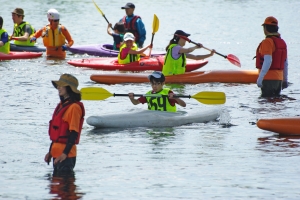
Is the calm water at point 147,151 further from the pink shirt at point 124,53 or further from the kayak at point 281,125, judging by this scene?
the pink shirt at point 124,53

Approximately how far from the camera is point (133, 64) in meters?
17.8

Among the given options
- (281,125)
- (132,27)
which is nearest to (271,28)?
(281,125)

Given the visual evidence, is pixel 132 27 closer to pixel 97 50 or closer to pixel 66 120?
pixel 97 50

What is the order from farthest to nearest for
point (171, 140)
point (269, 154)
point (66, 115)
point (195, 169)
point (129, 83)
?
point (129, 83) → point (171, 140) → point (269, 154) → point (195, 169) → point (66, 115)

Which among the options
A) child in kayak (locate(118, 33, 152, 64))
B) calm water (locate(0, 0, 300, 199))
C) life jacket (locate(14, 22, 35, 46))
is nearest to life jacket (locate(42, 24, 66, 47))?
calm water (locate(0, 0, 300, 199))

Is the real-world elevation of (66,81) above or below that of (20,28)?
below

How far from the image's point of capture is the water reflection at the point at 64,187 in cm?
855

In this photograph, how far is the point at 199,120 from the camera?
40.9 feet

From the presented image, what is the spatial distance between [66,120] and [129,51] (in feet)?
30.4

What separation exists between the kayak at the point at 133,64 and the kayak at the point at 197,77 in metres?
1.19

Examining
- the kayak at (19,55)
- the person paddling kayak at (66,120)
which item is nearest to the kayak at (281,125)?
the person paddling kayak at (66,120)

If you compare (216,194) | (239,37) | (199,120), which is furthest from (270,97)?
(239,37)

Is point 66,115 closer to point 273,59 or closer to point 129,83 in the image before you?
point 273,59

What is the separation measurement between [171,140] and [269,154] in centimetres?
142
